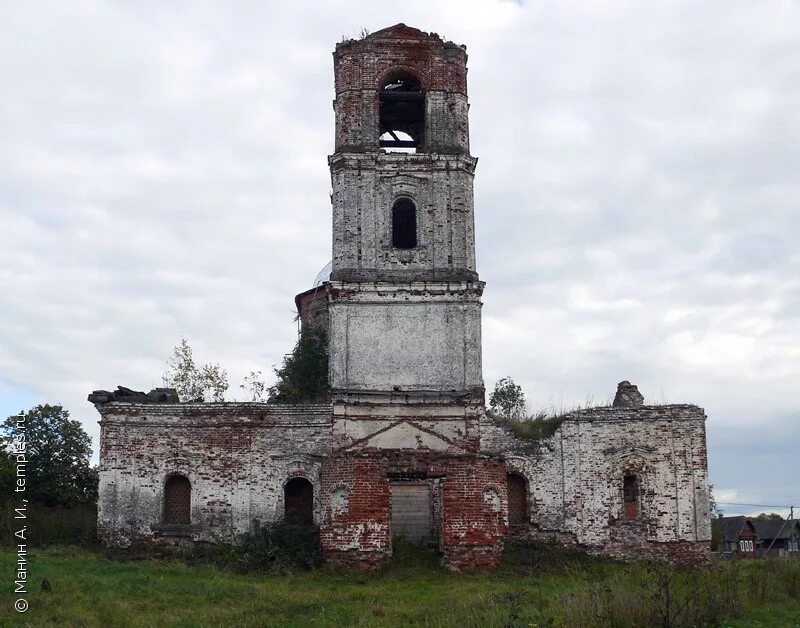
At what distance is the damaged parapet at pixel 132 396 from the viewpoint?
20.4 m

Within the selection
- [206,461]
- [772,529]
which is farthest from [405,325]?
[772,529]

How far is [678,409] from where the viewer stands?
67.9 feet

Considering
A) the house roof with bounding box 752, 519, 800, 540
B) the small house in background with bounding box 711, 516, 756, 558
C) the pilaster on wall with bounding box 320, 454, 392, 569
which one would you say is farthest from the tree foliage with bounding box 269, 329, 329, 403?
the house roof with bounding box 752, 519, 800, 540

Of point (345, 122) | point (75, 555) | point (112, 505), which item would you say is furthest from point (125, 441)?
point (345, 122)

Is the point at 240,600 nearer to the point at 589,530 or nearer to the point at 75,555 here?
the point at 75,555

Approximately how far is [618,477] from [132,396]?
11.1 m

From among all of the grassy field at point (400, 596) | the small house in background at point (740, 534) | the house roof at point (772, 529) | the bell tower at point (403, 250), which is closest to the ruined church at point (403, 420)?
the bell tower at point (403, 250)

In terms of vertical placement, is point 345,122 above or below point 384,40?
below

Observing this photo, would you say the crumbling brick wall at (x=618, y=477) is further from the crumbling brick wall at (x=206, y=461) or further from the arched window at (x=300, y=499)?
the crumbling brick wall at (x=206, y=461)

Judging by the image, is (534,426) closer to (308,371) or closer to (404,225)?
(404,225)

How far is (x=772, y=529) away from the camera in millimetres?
47875

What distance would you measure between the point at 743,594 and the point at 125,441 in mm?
13307

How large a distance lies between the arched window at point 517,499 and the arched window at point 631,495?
221 cm

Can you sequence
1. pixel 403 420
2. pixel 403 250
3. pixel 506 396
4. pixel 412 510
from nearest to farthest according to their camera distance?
1. pixel 403 420
2. pixel 403 250
3. pixel 412 510
4. pixel 506 396
